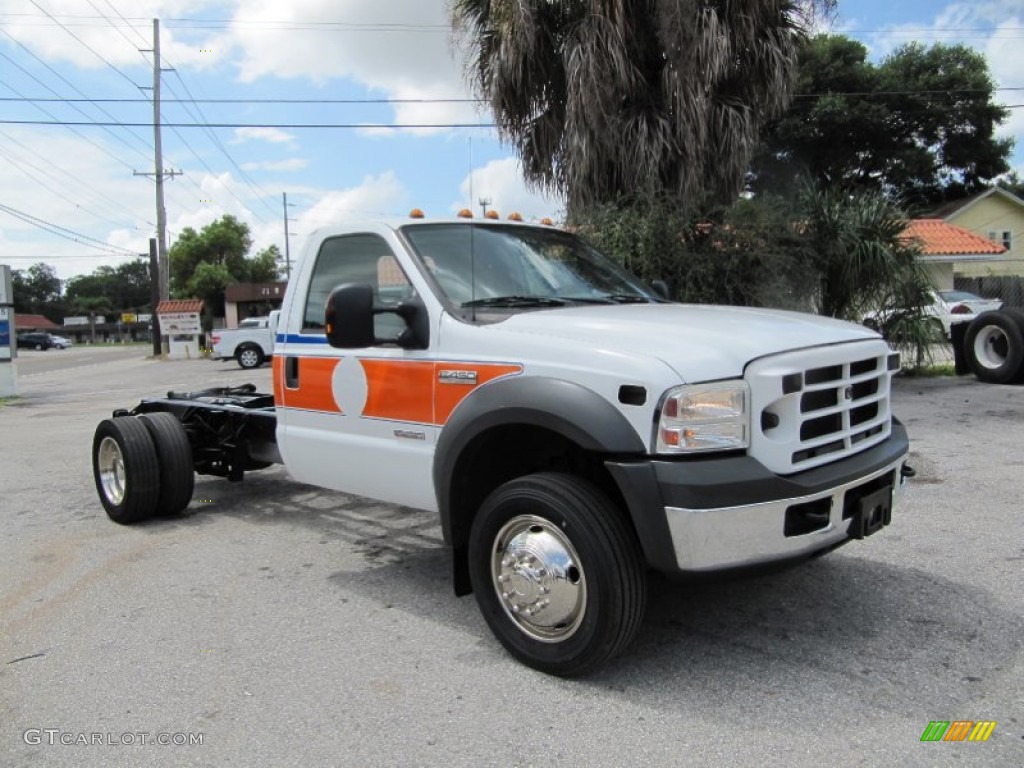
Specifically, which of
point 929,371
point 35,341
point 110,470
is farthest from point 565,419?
point 35,341

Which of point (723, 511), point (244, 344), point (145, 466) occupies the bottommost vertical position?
point (145, 466)

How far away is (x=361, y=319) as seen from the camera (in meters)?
3.71

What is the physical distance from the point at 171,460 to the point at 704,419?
445cm

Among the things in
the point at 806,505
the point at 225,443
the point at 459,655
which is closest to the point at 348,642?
the point at 459,655

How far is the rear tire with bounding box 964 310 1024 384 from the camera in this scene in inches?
458

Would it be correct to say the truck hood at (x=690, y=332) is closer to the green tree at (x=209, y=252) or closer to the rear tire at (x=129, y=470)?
the rear tire at (x=129, y=470)

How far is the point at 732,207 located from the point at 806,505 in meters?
8.92

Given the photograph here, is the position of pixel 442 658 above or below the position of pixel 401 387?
below

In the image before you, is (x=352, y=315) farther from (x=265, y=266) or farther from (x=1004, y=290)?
(x=265, y=266)

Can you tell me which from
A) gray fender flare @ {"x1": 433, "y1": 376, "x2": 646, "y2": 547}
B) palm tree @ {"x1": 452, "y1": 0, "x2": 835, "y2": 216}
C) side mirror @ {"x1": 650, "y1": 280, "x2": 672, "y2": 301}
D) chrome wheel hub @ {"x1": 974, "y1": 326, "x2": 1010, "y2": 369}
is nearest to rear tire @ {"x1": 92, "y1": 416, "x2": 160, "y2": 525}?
gray fender flare @ {"x1": 433, "y1": 376, "x2": 646, "y2": 547}

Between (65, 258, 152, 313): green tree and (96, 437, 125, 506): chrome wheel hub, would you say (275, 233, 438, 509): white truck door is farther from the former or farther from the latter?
(65, 258, 152, 313): green tree

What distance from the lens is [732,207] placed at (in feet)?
37.0

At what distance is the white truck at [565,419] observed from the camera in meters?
3.01

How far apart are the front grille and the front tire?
67 centimetres
